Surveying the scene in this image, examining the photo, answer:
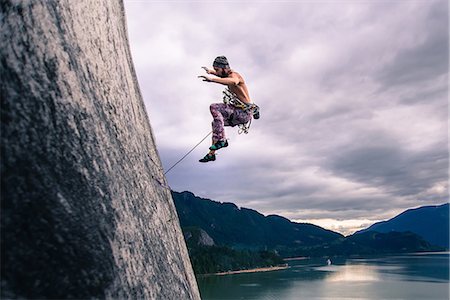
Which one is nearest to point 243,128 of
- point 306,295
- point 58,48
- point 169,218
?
point 169,218

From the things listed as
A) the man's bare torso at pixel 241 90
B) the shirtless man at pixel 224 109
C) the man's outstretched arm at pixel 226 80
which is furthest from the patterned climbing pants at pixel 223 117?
the man's outstretched arm at pixel 226 80

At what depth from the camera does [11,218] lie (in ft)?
11.8

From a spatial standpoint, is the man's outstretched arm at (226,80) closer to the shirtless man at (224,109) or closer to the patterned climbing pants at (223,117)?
the shirtless man at (224,109)

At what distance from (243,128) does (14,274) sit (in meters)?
6.13

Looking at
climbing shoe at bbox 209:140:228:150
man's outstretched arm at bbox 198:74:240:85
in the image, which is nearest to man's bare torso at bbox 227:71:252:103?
man's outstretched arm at bbox 198:74:240:85

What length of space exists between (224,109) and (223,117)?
183 mm

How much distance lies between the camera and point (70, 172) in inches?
167

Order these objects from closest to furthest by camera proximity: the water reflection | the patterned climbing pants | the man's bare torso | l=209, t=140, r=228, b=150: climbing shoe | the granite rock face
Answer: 1. the granite rock face
2. l=209, t=140, r=228, b=150: climbing shoe
3. the patterned climbing pants
4. the man's bare torso
5. the water reflection

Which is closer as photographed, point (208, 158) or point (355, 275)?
point (208, 158)

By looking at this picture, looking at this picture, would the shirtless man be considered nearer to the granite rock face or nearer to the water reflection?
the granite rock face

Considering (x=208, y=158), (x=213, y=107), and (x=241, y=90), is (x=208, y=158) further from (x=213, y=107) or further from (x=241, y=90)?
(x=241, y=90)

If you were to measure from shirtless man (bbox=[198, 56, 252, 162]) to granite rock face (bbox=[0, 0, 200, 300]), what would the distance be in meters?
2.04

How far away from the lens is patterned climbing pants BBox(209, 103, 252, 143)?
804 cm

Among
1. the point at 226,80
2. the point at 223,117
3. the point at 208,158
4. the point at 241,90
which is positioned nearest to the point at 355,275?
the point at 223,117
